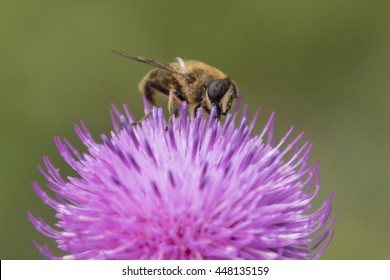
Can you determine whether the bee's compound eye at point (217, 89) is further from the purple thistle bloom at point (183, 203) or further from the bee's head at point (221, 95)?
the purple thistle bloom at point (183, 203)

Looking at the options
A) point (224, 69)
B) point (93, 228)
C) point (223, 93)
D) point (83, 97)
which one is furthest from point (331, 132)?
point (93, 228)

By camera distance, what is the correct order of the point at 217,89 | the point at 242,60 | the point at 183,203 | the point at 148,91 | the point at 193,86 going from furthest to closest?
the point at 242,60
the point at 148,91
the point at 193,86
the point at 217,89
the point at 183,203

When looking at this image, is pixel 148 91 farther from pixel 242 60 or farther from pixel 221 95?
pixel 242 60

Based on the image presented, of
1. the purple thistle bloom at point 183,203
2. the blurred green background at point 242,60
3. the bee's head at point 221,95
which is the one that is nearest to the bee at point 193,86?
the bee's head at point 221,95

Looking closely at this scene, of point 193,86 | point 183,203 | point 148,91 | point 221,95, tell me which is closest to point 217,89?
point 221,95

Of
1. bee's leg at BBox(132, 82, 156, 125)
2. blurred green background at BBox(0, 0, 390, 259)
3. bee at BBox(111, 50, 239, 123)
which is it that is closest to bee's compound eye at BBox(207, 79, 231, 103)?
bee at BBox(111, 50, 239, 123)
